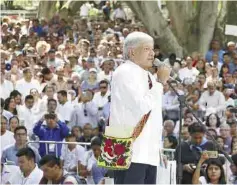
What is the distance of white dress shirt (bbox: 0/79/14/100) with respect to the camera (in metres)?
13.6

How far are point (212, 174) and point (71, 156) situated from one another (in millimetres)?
2522

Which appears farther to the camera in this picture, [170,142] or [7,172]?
[170,142]

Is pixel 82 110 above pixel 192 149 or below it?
above

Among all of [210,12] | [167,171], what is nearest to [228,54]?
[210,12]

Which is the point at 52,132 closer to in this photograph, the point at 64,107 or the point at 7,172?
the point at 64,107

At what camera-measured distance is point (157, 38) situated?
1938cm

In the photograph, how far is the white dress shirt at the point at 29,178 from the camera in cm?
839

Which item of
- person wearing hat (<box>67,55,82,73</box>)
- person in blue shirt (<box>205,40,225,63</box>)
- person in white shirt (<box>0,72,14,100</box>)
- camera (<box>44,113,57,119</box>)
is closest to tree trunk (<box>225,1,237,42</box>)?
person in blue shirt (<box>205,40,225,63</box>)

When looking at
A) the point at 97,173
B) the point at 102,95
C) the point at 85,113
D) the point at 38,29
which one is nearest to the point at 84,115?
the point at 85,113

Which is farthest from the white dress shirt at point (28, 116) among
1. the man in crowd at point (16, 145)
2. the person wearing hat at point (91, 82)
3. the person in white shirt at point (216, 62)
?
the person in white shirt at point (216, 62)

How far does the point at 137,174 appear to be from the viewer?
5.62m

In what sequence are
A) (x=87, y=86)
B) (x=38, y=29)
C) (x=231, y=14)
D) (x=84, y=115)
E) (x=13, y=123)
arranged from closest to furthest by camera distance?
(x=13, y=123) < (x=84, y=115) < (x=87, y=86) < (x=231, y=14) < (x=38, y=29)

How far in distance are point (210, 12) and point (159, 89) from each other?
1384 centimetres

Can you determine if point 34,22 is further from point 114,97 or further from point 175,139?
point 114,97
